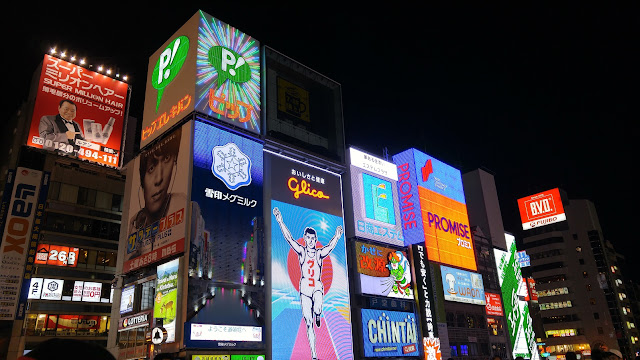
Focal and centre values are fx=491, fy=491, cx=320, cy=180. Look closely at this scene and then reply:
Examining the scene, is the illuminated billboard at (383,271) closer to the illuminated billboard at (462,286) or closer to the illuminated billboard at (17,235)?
the illuminated billboard at (462,286)

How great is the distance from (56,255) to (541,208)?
246 feet

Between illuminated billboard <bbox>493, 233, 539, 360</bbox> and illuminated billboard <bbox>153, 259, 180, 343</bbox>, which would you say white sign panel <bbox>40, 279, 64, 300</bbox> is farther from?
illuminated billboard <bbox>493, 233, 539, 360</bbox>

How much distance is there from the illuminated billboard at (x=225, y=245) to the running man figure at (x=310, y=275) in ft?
9.08

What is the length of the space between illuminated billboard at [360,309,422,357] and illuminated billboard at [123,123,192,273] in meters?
13.9

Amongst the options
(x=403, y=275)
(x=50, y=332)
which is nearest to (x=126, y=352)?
(x=50, y=332)

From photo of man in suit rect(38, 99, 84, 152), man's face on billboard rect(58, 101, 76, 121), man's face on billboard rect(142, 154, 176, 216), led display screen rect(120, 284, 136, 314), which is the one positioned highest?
man's face on billboard rect(58, 101, 76, 121)

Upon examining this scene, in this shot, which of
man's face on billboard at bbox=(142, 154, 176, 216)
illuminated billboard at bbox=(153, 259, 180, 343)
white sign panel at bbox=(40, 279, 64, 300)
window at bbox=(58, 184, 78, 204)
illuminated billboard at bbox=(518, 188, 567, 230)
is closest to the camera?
illuminated billboard at bbox=(153, 259, 180, 343)

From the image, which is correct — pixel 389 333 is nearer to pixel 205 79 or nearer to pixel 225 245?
pixel 225 245

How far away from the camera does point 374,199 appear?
3678 centimetres

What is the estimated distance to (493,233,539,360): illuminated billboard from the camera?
5294 centimetres

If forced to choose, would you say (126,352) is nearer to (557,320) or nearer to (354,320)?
(354,320)

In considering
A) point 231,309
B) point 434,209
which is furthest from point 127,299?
point 434,209

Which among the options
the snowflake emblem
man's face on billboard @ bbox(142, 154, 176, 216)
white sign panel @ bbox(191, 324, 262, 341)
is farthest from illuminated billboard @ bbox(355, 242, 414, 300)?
man's face on billboard @ bbox(142, 154, 176, 216)

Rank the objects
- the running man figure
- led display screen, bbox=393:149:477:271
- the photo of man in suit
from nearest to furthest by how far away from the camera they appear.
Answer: the running man figure → the photo of man in suit → led display screen, bbox=393:149:477:271
